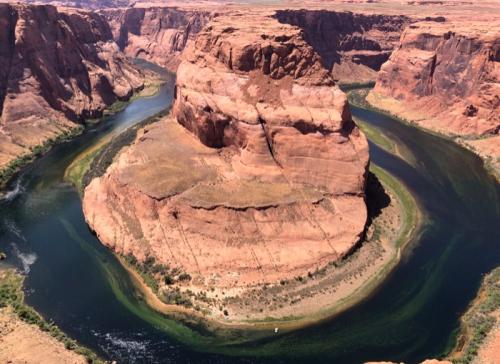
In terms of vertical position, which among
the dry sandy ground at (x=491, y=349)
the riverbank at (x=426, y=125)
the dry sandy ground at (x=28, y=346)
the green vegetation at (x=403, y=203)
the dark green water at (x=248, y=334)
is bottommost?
the riverbank at (x=426, y=125)

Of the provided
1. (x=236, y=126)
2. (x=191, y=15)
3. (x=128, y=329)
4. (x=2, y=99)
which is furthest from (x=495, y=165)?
(x=191, y=15)

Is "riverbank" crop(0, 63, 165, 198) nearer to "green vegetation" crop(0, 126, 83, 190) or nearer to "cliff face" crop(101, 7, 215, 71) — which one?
"green vegetation" crop(0, 126, 83, 190)

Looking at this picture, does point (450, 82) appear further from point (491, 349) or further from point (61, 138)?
point (61, 138)

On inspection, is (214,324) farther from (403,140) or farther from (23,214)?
(403,140)

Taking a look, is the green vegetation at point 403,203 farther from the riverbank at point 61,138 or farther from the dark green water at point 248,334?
the riverbank at point 61,138

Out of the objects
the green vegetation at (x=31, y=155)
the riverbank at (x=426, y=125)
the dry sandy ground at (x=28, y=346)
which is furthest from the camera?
the riverbank at (x=426, y=125)

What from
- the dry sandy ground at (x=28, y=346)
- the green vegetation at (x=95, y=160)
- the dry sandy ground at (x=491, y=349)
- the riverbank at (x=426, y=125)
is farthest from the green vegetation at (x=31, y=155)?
the riverbank at (x=426, y=125)
